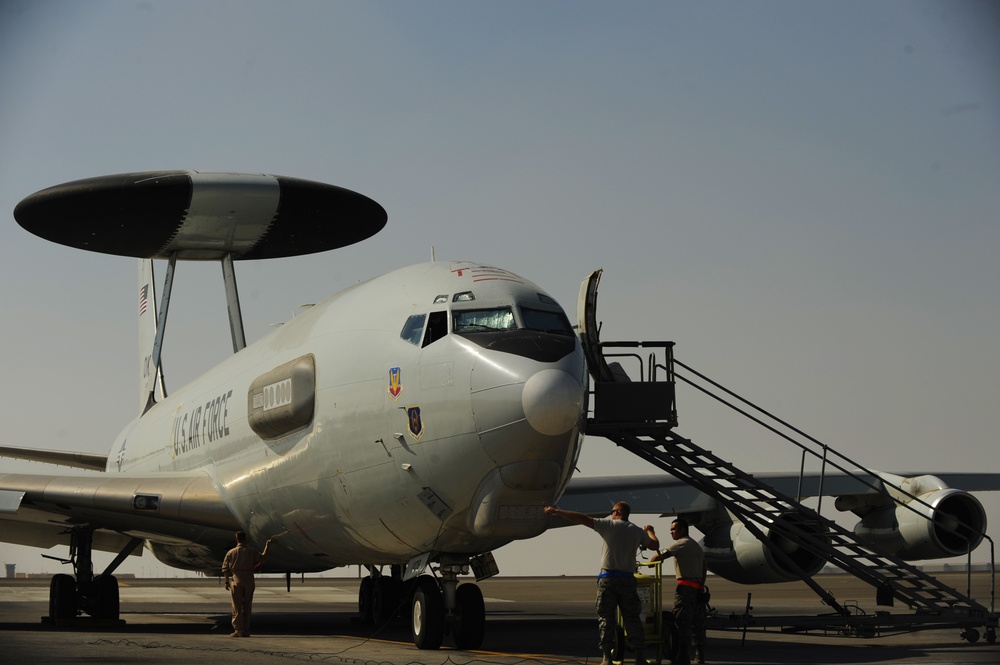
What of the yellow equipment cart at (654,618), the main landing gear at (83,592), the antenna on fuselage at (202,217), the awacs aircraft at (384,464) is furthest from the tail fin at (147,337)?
the yellow equipment cart at (654,618)

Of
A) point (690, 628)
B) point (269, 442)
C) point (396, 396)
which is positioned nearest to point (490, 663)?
point (690, 628)

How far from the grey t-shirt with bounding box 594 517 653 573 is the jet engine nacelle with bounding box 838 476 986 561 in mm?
7003

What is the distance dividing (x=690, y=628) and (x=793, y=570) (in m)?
4.71

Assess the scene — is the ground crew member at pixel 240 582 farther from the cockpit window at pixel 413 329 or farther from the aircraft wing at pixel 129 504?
the cockpit window at pixel 413 329

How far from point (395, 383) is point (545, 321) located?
1846 millimetres

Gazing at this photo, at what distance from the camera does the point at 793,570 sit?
16719mm

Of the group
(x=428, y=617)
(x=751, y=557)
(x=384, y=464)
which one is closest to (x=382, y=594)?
(x=751, y=557)

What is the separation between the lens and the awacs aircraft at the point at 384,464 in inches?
491

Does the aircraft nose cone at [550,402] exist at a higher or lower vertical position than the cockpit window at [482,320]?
lower

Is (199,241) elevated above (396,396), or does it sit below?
above

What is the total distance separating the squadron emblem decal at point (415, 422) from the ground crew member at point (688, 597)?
2934mm

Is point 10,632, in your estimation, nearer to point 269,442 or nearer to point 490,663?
point 269,442

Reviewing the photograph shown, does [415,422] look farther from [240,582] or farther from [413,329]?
[240,582]

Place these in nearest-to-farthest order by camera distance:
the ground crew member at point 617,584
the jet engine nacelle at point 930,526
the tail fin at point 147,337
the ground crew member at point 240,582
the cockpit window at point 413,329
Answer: the ground crew member at point 617,584, the cockpit window at point 413,329, the ground crew member at point 240,582, the jet engine nacelle at point 930,526, the tail fin at point 147,337
